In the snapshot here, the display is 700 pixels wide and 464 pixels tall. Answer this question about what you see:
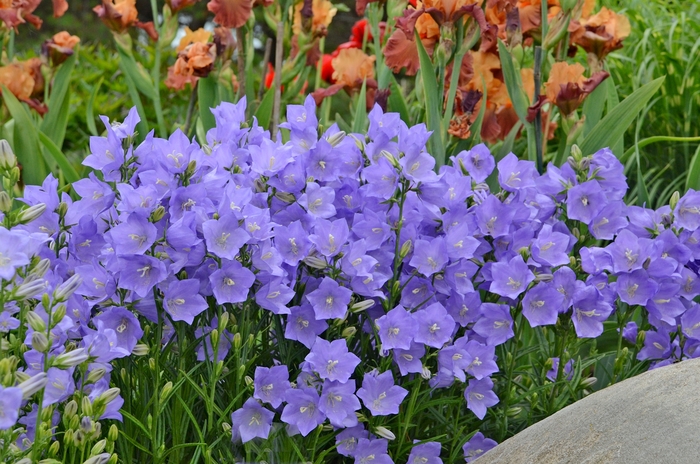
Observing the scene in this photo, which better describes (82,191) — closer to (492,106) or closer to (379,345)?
(379,345)

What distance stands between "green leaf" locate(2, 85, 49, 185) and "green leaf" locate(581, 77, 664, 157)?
1670 millimetres

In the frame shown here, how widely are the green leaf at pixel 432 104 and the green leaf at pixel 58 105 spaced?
135 centimetres

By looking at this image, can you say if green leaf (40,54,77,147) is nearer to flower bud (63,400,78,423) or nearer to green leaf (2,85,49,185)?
green leaf (2,85,49,185)

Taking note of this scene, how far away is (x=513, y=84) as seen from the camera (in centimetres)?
194

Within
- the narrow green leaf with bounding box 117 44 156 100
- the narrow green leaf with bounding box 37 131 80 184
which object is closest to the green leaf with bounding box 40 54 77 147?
the narrow green leaf with bounding box 117 44 156 100

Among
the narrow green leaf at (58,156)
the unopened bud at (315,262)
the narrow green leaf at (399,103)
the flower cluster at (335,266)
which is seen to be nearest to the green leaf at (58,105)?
the narrow green leaf at (58,156)

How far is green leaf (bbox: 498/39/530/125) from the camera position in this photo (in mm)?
1898

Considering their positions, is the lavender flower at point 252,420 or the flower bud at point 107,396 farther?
the lavender flower at point 252,420

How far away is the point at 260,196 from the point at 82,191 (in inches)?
12.6

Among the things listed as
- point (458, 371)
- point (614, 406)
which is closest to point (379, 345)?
point (458, 371)

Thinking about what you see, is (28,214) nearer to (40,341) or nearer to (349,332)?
(40,341)

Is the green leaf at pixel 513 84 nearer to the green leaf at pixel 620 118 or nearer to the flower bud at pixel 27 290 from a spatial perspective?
the green leaf at pixel 620 118

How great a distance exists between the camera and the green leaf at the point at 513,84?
6.23ft

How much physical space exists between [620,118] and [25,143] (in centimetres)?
178
